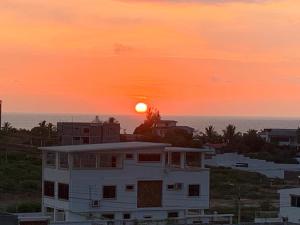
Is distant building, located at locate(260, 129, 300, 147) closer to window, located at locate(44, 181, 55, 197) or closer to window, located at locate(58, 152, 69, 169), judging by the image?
window, located at locate(58, 152, 69, 169)

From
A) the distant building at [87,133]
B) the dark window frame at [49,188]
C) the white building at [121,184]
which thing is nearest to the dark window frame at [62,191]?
the white building at [121,184]

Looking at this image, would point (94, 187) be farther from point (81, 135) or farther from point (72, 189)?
point (81, 135)

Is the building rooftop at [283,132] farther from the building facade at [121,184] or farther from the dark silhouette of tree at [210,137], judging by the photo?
the building facade at [121,184]

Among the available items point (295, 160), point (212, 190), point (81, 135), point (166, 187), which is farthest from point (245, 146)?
point (166, 187)

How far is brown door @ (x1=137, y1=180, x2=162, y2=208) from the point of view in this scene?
34125 mm

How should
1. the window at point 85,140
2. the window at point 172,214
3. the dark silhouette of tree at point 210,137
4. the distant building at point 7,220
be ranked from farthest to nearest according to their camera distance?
the dark silhouette of tree at point 210,137
the window at point 85,140
the window at point 172,214
the distant building at point 7,220

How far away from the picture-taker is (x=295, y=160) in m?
77.1

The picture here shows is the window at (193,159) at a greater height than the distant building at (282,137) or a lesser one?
lesser

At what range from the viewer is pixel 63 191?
33.7 m

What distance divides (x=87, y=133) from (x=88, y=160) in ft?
110

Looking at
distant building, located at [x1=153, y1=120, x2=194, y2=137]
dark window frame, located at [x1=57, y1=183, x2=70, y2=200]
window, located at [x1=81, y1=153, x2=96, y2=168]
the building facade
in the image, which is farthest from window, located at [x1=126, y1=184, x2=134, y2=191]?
distant building, located at [x1=153, y1=120, x2=194, y2=137]

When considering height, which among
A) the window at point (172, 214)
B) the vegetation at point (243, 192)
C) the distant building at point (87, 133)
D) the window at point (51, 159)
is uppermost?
the distant building at point (87, 133)

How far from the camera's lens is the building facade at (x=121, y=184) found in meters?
33.0

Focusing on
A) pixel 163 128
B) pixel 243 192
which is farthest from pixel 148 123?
pixel 243 192
